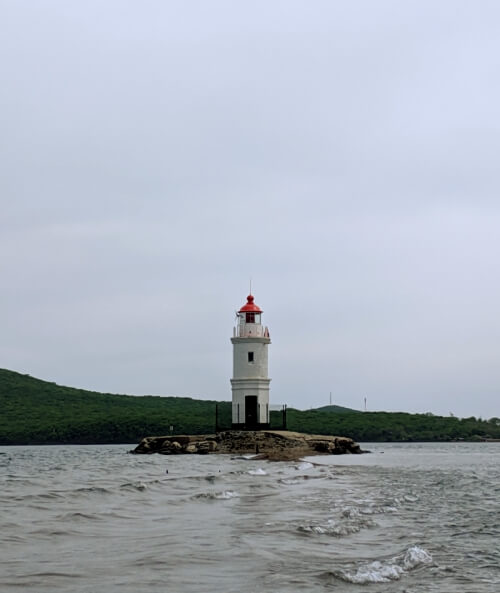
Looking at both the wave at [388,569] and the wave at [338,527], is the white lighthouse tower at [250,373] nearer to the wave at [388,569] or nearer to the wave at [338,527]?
the wave at [338,527]

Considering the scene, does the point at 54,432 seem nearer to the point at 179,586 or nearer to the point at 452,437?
the point at 452,437

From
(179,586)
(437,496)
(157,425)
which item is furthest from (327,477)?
(157,425)

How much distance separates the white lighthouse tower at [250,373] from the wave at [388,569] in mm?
44613

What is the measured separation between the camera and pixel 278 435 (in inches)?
2200

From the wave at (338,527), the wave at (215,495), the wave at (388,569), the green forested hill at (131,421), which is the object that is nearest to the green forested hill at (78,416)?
the green forested hill at (131,421)

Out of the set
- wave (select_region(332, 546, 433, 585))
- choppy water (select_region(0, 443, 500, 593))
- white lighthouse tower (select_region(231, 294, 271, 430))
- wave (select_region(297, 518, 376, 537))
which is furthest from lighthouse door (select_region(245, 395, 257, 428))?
wave (select_region(332, 546, 433, 585))

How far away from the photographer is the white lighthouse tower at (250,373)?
5884 centimetres

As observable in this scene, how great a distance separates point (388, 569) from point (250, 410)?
46.6 meters

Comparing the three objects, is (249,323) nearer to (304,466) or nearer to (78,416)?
(304,466)

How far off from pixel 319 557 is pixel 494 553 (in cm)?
320

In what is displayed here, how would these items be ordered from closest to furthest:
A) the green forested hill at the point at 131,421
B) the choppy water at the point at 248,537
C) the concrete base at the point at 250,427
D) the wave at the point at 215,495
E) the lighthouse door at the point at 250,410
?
the choppy water at the point at 248,537 → the wave at the point at 215,495 → the concrete base at the point at 250,427 → the lighthouse door at the point at 250,410 → the green forested hill at the point at 131,421

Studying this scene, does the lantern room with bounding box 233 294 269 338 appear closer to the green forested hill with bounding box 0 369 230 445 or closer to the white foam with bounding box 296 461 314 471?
the white foam with bounding box 296 461 314 471

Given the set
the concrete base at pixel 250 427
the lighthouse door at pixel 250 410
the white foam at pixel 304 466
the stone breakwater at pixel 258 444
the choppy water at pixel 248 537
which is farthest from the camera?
the lighthouse door at pixel 250 410

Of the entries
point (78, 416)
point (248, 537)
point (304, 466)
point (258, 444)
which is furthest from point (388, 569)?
point (78, 416)
